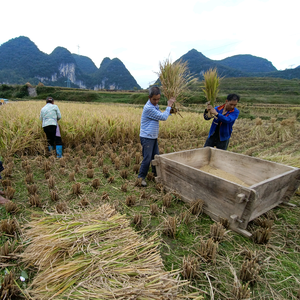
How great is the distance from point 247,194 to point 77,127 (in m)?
4.07

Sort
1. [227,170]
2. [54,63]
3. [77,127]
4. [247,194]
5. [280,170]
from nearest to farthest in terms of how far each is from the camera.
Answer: [247,194], [280,170], [227,170], [77,127], [54,63]

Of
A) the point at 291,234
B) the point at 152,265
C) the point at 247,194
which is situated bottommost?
the point at 291,234

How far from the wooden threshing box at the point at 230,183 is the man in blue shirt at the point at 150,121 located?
0.23m

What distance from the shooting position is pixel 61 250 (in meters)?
1.39

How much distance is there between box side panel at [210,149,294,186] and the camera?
2506 millimetres

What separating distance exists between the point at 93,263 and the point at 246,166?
2427 millimetres

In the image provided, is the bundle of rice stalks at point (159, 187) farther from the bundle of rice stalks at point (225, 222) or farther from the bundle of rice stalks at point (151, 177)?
the bundle of rice stalks at point (225, 222)

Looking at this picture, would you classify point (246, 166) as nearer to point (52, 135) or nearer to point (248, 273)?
point (248, 273)

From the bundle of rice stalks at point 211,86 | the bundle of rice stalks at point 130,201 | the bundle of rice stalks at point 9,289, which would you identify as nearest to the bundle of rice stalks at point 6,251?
the bundle of rice stalks at point 9,289

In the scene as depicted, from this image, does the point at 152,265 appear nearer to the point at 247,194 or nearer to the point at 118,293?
the point at 118,293

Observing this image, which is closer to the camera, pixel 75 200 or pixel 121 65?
pixel 75 200

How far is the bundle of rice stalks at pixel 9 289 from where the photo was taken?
47.2 inches

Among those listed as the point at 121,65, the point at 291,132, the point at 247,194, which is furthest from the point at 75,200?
the point at 121,65

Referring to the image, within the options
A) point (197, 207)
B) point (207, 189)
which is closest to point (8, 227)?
point (197, 207)
